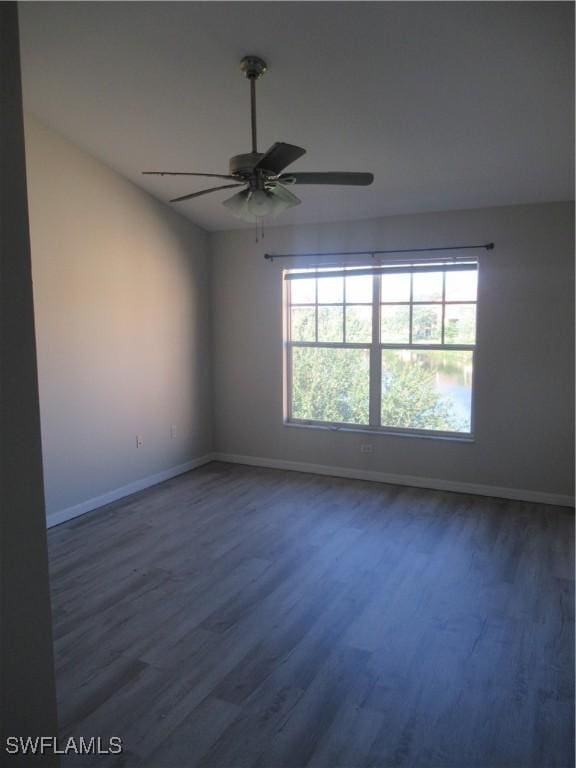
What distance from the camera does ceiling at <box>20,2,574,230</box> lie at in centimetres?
250

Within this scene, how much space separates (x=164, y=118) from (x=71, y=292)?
147 cm

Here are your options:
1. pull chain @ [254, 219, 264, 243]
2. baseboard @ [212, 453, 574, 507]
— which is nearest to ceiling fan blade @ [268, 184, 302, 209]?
pull chain @ [254, 219, 264, 243]

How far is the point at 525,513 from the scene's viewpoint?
4246 millimetres

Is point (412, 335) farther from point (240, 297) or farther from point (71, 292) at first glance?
point (71, 292)

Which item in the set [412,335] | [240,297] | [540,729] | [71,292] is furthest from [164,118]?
[540,729]

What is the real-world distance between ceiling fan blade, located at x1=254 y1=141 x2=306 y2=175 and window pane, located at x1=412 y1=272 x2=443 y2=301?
253 cm

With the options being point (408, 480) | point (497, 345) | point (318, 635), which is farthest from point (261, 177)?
point (408, 480)

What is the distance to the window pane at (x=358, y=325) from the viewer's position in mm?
5078

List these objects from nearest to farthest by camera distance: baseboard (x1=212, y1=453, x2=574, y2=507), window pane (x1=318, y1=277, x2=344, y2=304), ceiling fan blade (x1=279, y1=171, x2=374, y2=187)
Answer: ceiling fan blade (x1=279, y1=171, x2=374, y2=187) < baseboard (x1=212, y1=453, x2=574, y2=507) < window pane (x1=318, y1=277, x2=344, y2=304)

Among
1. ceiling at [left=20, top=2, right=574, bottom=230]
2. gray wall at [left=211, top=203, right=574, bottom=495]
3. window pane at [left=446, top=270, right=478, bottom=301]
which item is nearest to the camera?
ceiling at [left=20, top=2, right=574, bottom=230]

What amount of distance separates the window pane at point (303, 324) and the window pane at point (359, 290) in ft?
1.39

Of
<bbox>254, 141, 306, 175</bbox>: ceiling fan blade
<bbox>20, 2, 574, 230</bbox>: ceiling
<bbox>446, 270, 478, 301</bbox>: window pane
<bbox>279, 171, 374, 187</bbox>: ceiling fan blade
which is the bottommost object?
<bbox>446, 270, 478, 301</bbox>: window pane

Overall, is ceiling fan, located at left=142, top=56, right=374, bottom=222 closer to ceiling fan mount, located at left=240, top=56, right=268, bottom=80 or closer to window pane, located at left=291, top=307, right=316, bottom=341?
ceiling fan mount, located at left=240, top=56, right=268, bottom=80

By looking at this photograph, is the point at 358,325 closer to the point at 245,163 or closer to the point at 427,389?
the point at 427,389
